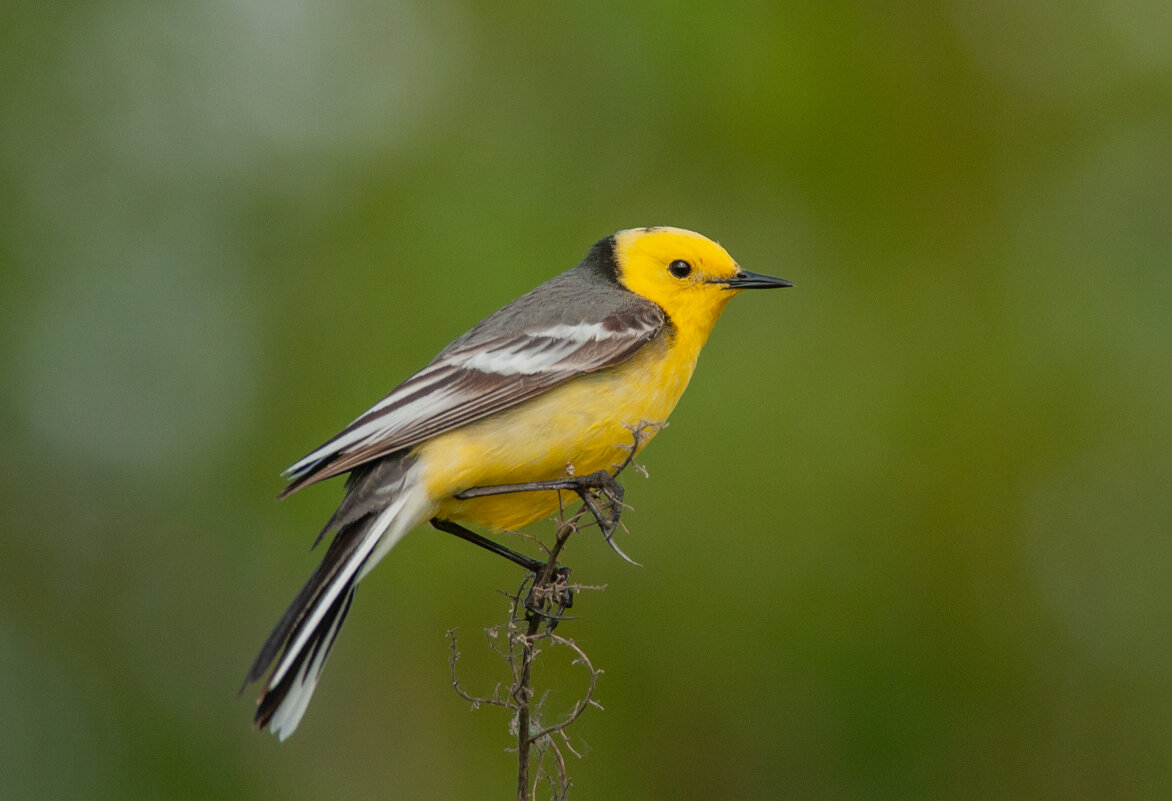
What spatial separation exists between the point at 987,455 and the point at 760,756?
215 cm

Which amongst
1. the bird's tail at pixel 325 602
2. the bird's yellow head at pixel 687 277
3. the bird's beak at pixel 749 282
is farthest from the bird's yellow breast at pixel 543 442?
the bird's beak at pixel 749 282

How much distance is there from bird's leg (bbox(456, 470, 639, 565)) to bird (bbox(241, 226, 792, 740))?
0.04 ft

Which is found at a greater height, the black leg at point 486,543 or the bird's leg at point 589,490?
the bird's leg at point 589,490

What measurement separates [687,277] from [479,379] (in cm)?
129

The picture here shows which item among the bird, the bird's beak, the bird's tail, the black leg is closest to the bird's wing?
the bird

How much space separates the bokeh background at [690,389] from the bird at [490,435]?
172 centimetres

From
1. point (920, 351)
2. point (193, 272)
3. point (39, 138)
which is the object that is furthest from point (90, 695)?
point (920, 351)

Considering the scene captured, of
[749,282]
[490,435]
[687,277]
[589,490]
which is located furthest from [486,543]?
[749,282]

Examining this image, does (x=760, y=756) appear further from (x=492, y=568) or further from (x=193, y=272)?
(x=193, y=272)

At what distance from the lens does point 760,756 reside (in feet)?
21.5

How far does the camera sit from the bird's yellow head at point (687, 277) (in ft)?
17.8

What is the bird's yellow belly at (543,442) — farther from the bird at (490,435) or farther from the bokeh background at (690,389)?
the bokeh background at (690,389)

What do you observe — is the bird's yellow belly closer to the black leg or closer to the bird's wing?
the bird's wing

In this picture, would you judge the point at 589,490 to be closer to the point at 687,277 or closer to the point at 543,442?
the point at 543,442
